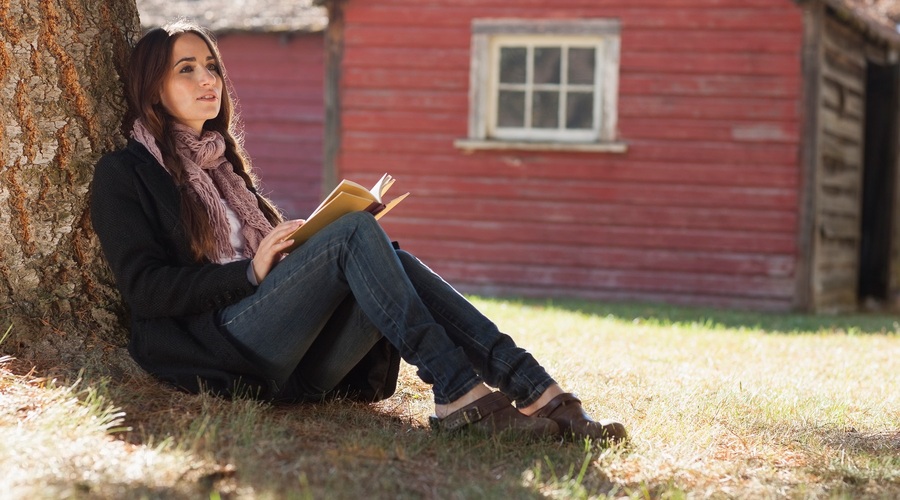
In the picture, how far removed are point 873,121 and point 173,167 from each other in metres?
9.53

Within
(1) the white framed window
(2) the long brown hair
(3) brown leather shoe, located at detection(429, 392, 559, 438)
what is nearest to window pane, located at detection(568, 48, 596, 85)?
(1) the white framed window

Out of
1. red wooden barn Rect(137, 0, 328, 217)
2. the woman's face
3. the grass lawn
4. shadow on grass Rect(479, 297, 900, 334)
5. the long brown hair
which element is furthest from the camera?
red wooden barn Rect(137, 0, 328, 217)

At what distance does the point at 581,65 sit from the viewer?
9.37 meters

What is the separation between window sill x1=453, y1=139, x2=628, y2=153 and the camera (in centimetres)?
918

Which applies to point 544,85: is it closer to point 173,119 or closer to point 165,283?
point 173,119

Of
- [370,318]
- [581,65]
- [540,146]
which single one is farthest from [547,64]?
[370,318]

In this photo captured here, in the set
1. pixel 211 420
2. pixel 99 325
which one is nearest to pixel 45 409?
pixel 211 420

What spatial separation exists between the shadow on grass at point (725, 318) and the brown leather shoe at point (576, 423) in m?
3.81

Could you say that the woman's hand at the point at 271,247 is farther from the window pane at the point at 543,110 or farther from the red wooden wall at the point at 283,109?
the red wooden wall at the point at 283,109

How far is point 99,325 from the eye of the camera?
11.9 ft

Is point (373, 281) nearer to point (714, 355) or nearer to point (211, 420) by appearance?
point (211, 420)

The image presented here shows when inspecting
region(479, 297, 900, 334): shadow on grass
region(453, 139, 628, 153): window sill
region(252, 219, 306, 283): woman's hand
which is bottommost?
region(479, 297, 900, 334): shadow on grass

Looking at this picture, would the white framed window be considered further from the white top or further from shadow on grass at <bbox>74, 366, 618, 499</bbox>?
shadow on grass at <bbox>74, 366, 618, 499</bbox>

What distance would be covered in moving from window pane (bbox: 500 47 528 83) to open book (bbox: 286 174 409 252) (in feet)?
21.4
